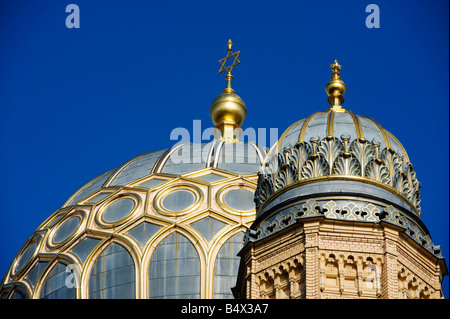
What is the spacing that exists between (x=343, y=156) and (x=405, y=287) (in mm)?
3032

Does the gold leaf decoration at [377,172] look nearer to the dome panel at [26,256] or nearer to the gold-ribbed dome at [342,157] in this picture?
the gold-ribbed dome at [342,157]

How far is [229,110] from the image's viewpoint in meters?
47.2

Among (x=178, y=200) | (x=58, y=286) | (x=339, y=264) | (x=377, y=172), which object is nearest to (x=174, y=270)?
(x=178, y=200)

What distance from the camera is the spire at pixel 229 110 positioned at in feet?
153

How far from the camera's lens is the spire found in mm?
46719

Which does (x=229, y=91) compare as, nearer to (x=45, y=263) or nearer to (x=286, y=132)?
(x=45, y=263)

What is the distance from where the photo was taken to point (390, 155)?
3031 cm

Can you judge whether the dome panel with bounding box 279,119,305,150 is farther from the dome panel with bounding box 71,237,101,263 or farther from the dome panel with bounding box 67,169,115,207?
the dome panel with bounding box 67,169,115,207

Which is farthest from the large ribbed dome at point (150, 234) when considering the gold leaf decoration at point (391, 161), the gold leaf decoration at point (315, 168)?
the gold leaf decoration at point (391, 161)

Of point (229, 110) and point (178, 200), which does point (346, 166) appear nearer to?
point (178, 200)

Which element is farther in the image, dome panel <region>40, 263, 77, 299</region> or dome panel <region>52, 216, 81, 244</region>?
dome panel <region>52, 216, 81, 244</region>

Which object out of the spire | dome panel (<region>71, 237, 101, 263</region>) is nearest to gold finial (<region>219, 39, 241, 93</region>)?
the spire
